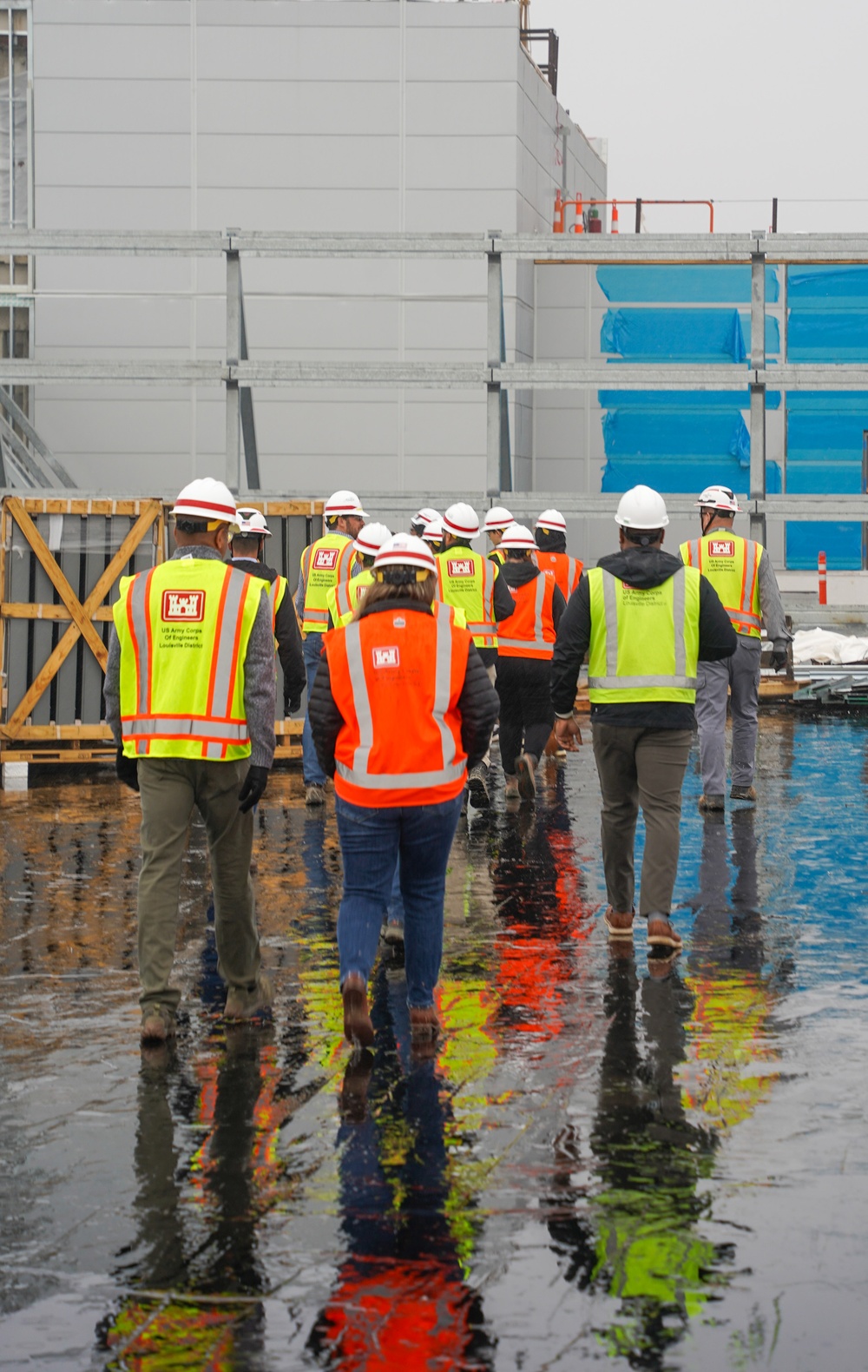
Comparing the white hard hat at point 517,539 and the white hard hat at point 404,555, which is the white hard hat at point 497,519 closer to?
the white hard hat at point 517,539

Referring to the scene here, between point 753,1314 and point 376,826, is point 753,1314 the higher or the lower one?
the lower one

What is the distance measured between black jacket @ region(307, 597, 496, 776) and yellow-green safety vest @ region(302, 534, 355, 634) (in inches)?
215

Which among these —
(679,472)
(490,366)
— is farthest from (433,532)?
(679,472)

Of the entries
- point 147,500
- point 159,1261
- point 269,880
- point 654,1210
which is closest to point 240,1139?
point 159,1261

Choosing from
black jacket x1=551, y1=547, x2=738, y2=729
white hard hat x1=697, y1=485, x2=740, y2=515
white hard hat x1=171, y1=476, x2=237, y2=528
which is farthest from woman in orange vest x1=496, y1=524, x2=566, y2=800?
white hard hat x1=171, y1=476, x2=237, y2=528

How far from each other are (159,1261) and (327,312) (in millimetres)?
20718

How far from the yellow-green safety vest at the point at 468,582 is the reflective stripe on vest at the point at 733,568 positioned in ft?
4.41

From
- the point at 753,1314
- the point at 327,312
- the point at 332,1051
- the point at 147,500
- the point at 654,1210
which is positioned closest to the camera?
the point at 753,1314

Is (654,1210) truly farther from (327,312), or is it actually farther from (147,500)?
(327,312)

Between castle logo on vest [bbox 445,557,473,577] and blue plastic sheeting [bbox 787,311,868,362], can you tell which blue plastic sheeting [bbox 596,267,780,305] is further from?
castle logo on vest [bbox 445,557,473,577]

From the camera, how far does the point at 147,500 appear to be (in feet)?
43.3

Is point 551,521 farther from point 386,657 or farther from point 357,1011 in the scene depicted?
point 357,1011

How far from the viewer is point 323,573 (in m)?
11.5

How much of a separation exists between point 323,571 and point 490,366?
5.68m
